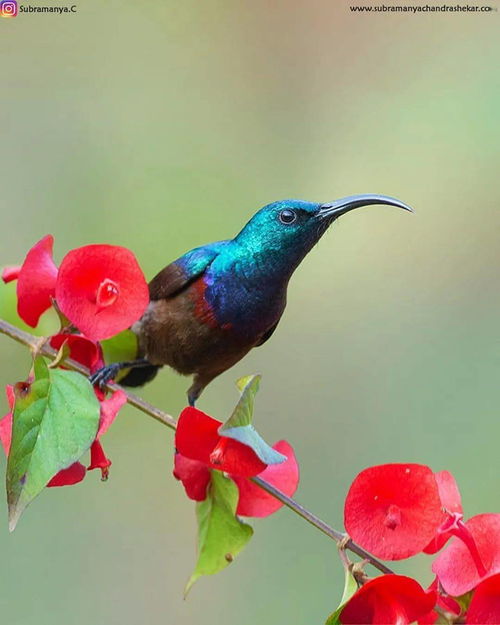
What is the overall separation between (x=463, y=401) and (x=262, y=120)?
3.08 feet

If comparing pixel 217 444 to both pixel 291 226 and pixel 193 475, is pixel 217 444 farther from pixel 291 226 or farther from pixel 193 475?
pixel 291 226

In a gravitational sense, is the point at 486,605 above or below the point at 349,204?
below

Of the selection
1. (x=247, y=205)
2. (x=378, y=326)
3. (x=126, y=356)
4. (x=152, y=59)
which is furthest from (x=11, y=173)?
Result: (x=126, y=356)

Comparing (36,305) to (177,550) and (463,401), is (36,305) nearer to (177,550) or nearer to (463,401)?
(177,550)

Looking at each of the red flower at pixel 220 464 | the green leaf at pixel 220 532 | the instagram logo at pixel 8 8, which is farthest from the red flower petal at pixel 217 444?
the instagram logo at pixel 8 8

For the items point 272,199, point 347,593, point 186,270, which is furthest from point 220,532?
point 272,199

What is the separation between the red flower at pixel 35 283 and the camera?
2.65 ft

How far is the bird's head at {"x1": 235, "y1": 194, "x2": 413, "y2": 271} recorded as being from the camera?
0.84 m

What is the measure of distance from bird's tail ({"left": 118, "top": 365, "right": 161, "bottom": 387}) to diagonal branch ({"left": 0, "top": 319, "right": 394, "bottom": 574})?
43 cm

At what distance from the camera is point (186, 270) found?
43.1 inches

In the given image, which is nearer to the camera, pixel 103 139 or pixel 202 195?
pixel 202 195

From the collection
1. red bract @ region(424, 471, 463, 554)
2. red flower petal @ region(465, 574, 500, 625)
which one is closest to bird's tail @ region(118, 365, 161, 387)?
red bract @ region(424, 471, 463, 554)

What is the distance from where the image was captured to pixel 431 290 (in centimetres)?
221

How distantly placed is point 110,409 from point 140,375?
0.54 m
